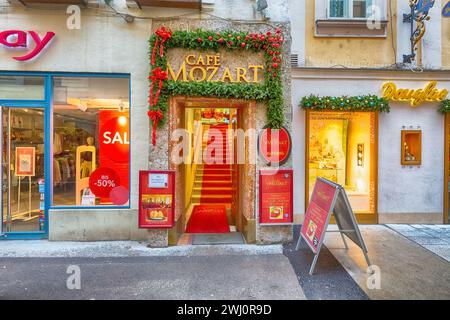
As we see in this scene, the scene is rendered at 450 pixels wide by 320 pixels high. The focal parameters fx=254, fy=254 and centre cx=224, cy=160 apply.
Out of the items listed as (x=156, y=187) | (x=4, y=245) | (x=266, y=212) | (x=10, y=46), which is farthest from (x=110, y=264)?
(x=10, y=46)

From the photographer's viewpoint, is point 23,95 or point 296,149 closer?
point 23,95

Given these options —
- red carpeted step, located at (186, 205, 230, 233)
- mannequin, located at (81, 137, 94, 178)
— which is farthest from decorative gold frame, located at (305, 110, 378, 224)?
mannequin, located at (81, 137, 94, 178)

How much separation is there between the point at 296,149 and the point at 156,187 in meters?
3.64

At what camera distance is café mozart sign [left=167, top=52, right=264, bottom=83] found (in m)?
5.05

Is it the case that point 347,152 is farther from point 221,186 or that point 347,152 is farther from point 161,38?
point 161,38

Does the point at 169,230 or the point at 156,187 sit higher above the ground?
the point at 156,187

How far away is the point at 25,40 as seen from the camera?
5055mm

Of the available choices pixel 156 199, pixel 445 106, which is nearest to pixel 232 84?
pixel 156 199

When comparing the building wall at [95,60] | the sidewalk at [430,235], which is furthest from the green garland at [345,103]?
the building wall at [95,60]

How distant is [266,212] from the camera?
5098 millimetres

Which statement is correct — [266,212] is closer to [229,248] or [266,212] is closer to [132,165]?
[229,248]

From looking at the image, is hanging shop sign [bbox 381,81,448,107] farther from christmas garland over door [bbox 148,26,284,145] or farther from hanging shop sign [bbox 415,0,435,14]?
christmas garland over door [bbox 148,26,284,145]

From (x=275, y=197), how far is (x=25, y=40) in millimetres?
5885

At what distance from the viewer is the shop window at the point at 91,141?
5.48 meters
